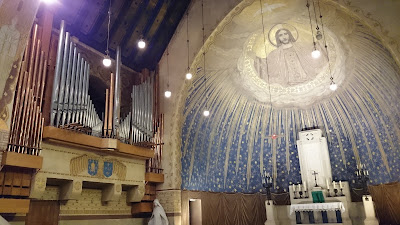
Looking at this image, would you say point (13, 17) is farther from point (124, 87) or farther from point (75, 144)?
point (124, 87)

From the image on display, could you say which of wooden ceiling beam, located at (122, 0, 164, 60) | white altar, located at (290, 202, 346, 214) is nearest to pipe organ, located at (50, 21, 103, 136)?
wooden ceiling beam, located at (122, 0, 164, 60)

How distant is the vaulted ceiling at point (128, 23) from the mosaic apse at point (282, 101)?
1.92 meters

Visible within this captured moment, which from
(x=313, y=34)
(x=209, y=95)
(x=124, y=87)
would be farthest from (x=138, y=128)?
(x=313, y=34)

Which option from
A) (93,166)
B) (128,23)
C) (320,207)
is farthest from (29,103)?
(320,207)

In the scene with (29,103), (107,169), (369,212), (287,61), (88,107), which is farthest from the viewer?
(287,61)

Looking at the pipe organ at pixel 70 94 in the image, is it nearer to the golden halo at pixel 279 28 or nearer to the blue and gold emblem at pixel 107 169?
the blue and gold emblem at pixel 107 169

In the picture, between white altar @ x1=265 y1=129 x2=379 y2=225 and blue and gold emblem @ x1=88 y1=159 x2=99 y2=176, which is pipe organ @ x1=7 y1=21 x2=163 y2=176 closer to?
blue and gold emblem @ x1=88 y1=159 x2=99 y2=176

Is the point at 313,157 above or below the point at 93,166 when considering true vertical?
above

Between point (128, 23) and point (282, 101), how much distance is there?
7.68 metres

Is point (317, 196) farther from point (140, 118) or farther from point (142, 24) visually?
point (142, 24)

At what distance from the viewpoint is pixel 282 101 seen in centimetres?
1495

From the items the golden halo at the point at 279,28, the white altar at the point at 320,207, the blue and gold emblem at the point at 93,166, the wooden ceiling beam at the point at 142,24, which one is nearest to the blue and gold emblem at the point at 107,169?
the blue and gold emblem at the point at 93,166

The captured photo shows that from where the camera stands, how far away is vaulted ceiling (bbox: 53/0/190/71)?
10484mm

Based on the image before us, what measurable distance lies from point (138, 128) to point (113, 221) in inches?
124
